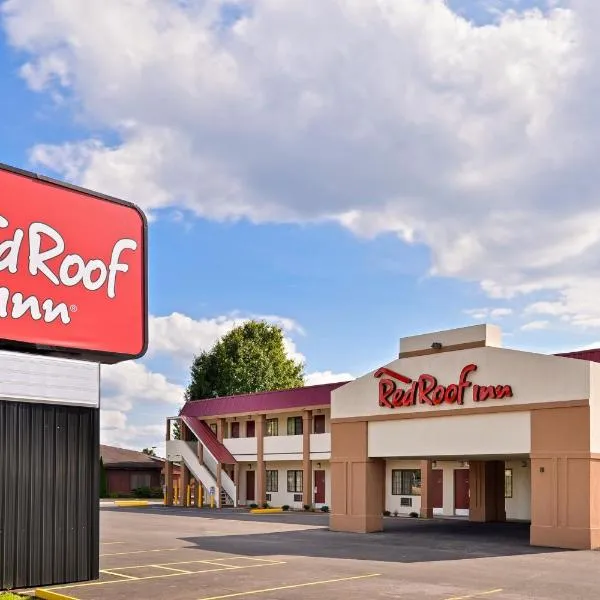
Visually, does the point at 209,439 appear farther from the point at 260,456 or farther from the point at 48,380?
the point at 48,380

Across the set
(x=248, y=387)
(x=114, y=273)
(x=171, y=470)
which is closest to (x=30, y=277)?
(x=114, y=273)

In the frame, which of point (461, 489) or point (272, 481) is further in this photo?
point (272, 481)

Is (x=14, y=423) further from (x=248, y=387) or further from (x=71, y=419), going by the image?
(x=248, y=387)

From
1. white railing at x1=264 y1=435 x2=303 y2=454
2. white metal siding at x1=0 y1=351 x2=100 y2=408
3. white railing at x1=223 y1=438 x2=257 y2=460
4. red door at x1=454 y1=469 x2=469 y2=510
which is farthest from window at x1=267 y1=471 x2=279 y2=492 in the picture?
white metal siding at x1=0 y1=351 x2=100 y2=408

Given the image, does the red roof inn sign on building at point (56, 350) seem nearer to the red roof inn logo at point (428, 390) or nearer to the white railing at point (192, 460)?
the red roof inn logo at point (428, 390)

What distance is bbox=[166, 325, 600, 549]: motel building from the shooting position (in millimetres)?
26969

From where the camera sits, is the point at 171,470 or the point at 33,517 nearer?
the point at 33,517

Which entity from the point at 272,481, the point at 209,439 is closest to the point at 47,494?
the point at 272,481

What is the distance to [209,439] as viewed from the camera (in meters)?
57.6

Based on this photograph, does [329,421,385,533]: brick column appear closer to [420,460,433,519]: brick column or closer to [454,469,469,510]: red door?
[420,460,433,519]: brick column

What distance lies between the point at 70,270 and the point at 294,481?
3758 cm

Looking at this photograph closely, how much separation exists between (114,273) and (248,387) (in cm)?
5943

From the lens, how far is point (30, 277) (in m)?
17.5

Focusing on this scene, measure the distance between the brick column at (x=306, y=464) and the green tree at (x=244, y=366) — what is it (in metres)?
26.8
